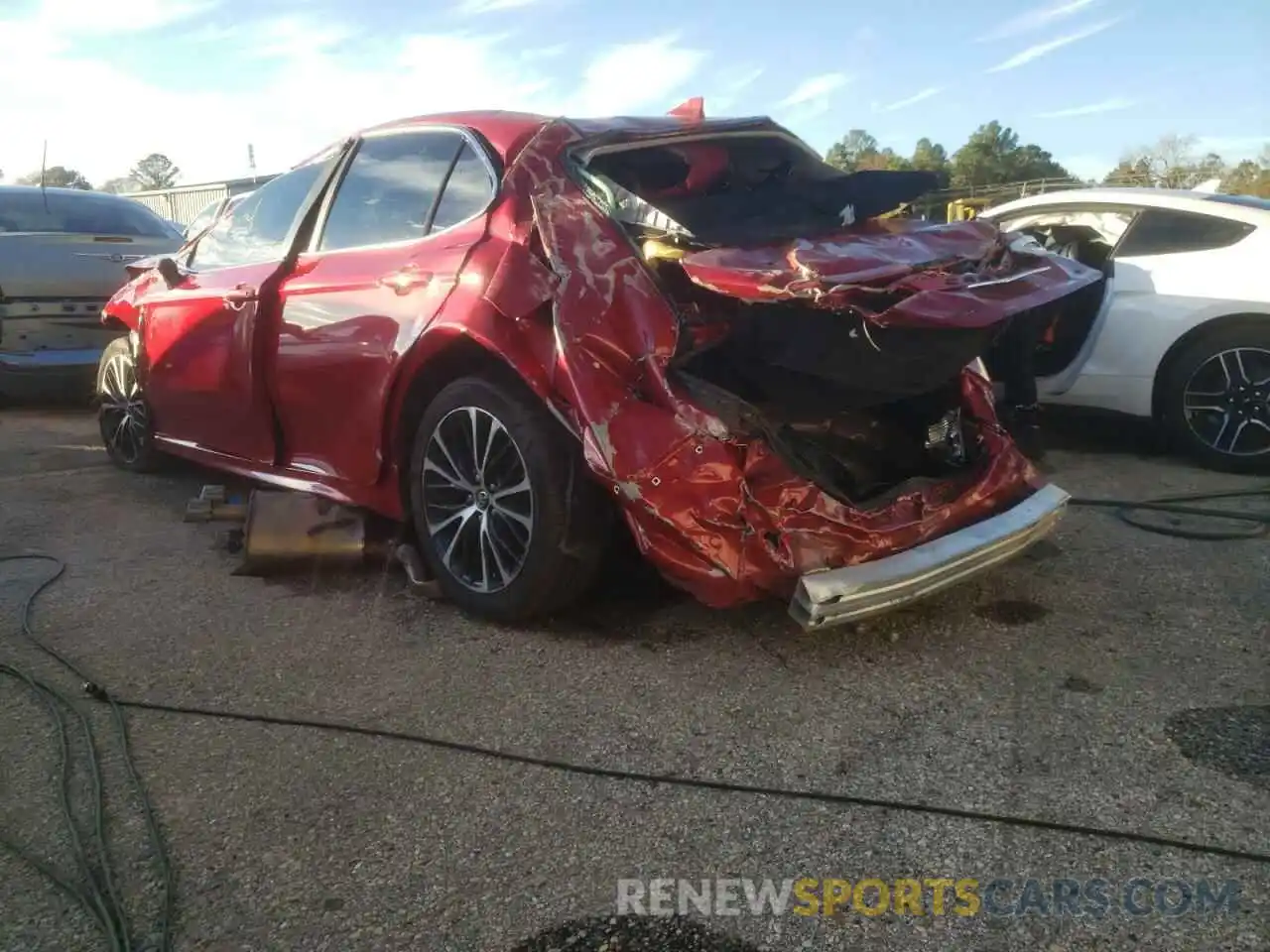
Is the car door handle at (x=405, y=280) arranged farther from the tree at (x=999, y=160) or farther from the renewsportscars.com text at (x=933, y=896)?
the tree at (x=999, y=160)

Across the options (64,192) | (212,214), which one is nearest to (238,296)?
(212,214)

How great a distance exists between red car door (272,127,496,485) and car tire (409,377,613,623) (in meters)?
0.30

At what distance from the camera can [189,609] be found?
3.94m

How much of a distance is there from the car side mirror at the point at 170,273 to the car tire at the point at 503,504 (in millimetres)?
2124

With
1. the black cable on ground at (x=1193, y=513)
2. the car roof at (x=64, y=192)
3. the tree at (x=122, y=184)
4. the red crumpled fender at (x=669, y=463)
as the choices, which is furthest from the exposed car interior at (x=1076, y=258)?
the tree at (x=122, y=184)

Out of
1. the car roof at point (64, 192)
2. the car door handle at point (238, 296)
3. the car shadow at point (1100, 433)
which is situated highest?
the car roof at point (64, 192)

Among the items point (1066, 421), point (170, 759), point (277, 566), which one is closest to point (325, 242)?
point (277, 566)

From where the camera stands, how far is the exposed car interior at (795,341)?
10.2ft

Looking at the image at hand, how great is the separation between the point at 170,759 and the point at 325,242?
2.26 metres

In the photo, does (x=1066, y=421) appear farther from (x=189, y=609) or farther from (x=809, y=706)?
(x=189, y=609)

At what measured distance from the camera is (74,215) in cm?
827

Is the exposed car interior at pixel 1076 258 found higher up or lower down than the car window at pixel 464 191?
lower down

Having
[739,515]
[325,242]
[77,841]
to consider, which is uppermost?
[325,242]

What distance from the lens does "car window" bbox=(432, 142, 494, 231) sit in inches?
145
